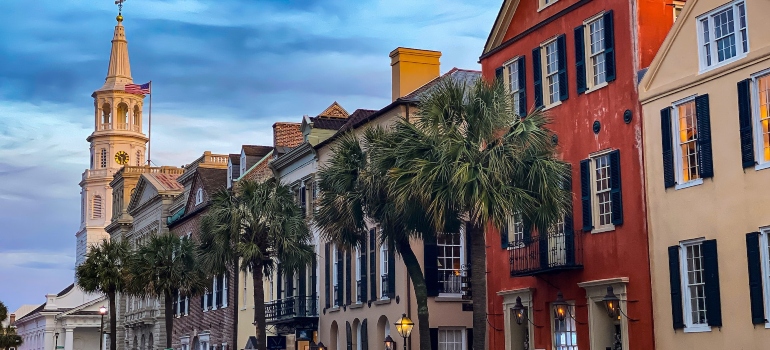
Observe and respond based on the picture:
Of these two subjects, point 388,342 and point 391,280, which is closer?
point 388,342

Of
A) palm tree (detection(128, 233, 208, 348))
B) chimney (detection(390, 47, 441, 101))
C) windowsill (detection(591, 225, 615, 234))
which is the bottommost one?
windowsill (detection(591, 225, 615, 234))

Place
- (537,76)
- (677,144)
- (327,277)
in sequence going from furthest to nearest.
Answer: (327,277), (537,76), (677,144)

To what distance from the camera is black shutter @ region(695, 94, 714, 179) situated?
90.5ft

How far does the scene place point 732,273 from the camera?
26578 mm

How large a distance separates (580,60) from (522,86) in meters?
3.46

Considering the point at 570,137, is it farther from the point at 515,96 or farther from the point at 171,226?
the point at 171,226

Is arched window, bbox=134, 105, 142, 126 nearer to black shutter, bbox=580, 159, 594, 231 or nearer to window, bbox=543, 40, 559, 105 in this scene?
window, bbox=543, 40, 559, 105

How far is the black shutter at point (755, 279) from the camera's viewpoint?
25734 mm

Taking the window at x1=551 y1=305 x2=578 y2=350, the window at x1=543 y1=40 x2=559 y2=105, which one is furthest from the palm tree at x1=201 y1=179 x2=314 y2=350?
the window at x1=543 y1=40 x2=559 y2=105

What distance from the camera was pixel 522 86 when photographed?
35781 mm

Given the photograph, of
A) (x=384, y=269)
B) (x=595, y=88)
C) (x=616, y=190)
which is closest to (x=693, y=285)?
(x=616, y=190)

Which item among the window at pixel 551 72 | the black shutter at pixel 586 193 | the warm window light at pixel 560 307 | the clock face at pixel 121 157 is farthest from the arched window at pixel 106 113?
the black shutter at pixel 586 193

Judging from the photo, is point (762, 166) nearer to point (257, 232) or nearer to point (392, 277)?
point (392, 277)

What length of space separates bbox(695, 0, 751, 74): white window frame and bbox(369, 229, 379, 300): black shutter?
733 inches
